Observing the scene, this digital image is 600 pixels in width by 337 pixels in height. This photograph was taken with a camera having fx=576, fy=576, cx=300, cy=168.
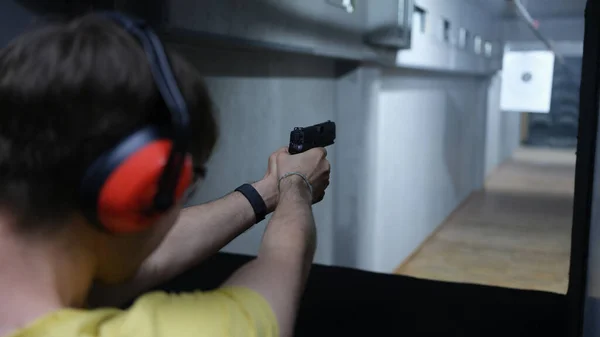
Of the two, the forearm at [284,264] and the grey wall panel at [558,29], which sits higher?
the grey wall panel at [558,29]

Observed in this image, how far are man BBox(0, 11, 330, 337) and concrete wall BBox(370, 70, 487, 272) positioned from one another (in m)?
1.78

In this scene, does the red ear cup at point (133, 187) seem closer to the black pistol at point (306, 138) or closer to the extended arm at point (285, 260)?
the extended arm at point (285, 260)

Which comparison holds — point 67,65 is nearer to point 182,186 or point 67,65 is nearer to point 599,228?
point 182,186

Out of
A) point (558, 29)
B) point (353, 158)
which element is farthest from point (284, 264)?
point (558, 29)

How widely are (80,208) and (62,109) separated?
3.3 inches

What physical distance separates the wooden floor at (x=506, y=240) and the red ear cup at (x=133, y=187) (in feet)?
5.86

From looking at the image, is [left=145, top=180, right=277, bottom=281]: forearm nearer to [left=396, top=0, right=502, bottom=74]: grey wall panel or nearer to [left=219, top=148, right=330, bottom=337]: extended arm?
[left=219, top=148, right=330, bottom=337]: extended arm

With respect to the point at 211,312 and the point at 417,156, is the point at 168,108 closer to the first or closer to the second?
the point at 211,312

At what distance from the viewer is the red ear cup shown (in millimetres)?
440

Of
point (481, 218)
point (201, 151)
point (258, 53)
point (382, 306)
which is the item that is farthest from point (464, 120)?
point (201, 151)

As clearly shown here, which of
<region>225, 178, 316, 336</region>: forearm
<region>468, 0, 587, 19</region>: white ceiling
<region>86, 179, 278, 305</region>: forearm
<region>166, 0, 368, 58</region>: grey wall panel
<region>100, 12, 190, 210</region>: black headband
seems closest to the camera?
<region>100, 12, 190, 210</region>: black headband

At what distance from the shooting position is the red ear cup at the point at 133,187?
0.44 metres

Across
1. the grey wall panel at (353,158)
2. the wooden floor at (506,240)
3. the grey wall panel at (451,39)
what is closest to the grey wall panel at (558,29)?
the grey wall panel at (451,39)

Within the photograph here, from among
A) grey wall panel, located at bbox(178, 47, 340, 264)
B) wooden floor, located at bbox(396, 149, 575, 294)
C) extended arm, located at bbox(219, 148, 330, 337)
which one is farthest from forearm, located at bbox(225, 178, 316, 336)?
wooden floor, located at bbox(396, 149, 575, 294)
